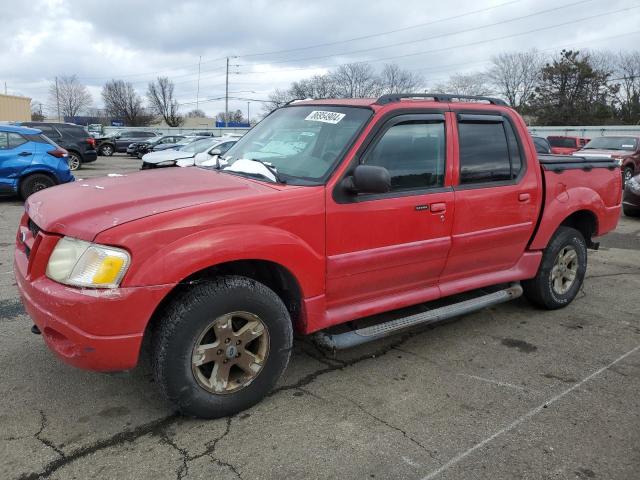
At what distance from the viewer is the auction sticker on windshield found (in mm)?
3680

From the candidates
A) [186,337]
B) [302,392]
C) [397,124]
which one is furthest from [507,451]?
[397,124]

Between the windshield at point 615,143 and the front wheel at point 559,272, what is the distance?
13.8 m

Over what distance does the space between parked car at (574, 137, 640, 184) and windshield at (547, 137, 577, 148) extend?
6462 millimetres

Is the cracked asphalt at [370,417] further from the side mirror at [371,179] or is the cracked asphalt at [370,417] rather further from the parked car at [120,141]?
the parked car at [120,141]

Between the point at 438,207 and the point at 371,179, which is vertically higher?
the point at 371,179

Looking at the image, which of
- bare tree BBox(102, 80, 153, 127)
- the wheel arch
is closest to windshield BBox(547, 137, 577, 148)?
the wheel arch

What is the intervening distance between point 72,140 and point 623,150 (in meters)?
19.1

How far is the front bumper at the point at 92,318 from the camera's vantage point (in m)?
2.57

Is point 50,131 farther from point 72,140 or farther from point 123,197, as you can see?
point 123,197

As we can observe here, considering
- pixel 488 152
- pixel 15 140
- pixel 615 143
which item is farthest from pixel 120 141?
pixel 488 152

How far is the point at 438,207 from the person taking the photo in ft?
12.2

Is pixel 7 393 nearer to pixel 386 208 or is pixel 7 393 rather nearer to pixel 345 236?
pixel 345 236

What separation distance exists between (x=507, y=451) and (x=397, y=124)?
2.13 m

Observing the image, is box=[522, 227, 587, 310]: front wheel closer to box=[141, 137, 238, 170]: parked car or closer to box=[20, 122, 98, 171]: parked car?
box=[141, 137, 238, 170]: parked car
